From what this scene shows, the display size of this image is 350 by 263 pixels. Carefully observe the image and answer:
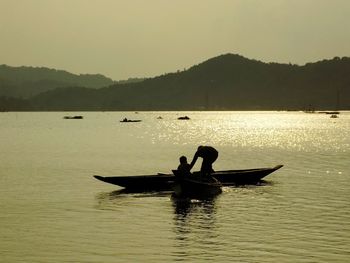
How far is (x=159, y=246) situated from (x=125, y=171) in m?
37.1

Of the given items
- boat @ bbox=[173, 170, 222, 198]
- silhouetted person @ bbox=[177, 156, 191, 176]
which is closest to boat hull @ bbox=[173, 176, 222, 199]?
boat @ bbox=[173, 170, 222, 198]

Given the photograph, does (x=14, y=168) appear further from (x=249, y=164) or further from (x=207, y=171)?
(x=207, y=171)

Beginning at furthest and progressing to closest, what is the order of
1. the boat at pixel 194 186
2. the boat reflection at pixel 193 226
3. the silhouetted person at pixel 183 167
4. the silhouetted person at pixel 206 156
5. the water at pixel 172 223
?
the silhouetted person at pixel 206 156
the boat at pixel 194 186
the silhouetted person at pixel 183 167
the boat reflection at pixel 193 226
the water at pixel 172 223

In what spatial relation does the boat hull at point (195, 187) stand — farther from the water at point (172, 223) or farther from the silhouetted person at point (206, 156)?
the water at point (172, 223)

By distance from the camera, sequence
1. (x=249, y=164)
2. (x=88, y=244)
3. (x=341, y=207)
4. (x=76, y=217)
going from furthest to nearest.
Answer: (x=249, y=164) < (x=341, y=207) < (x=76, y=217) < (x=88, y=244)

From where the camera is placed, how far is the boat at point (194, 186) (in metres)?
37.3

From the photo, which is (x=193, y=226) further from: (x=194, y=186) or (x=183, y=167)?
(x=194, y=186)

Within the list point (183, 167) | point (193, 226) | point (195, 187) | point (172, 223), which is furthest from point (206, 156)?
point (193, 226)

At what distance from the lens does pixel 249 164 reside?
70188 mm

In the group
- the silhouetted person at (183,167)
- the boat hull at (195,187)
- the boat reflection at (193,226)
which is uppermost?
the silhouetted person at (183,167)

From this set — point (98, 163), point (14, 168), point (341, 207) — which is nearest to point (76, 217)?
point (341, 207)

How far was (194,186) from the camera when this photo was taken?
37656mm

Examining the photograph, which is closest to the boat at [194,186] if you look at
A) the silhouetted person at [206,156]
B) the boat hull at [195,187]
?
the boat hull at [195,187]

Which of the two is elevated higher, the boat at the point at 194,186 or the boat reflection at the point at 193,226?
the boat at the point at 194,186
